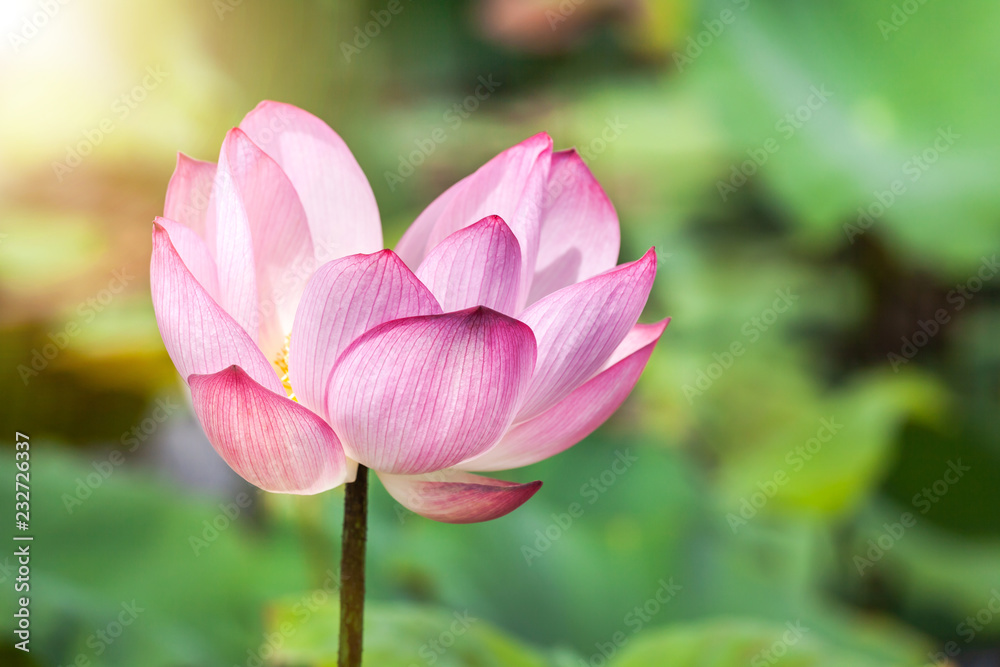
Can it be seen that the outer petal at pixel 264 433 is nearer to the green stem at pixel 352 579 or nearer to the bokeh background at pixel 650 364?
the green stem at pixel 352 579

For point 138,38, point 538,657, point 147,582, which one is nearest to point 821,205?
point 538,657

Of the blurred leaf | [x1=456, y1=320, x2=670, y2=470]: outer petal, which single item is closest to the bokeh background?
the blurred leaf

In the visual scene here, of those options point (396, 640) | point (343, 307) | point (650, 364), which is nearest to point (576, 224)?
point (343, 307)

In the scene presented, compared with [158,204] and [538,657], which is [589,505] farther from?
[158,204]

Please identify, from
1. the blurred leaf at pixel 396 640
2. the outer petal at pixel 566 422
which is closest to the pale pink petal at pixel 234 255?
the outer petal at pixel 566 422

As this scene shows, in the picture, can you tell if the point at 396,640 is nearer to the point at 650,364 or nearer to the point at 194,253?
the point at 194,253

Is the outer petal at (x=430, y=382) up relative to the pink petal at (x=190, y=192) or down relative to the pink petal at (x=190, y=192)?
down
